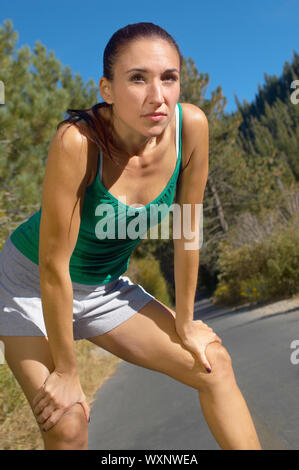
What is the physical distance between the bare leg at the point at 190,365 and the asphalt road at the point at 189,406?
3.72ft

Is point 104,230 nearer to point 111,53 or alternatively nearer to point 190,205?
point 190,205

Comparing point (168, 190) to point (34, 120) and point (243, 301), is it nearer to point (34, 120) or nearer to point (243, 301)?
point (34, 120)

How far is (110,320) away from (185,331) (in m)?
0.27

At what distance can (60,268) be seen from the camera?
1.52 meters

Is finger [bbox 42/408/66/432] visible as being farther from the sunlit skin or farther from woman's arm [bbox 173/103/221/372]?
the sunlit skin

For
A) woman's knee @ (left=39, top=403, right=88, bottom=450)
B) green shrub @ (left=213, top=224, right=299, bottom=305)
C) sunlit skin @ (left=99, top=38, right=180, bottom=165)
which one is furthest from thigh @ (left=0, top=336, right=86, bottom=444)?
green shrub @ (left=213, top=224, right=299, bottom=305)

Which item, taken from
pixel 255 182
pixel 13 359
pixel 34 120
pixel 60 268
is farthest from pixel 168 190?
pixel 255 182

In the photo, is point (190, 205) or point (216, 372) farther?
point (190, 205)

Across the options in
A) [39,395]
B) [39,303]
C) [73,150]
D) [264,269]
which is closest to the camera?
[73,150]

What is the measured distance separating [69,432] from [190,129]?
1086 millimetres

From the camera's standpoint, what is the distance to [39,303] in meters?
Answer: 1.80

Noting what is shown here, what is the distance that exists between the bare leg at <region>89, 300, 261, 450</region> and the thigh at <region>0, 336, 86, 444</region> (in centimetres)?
23

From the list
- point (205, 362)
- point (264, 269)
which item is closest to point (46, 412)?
point (205, 362)

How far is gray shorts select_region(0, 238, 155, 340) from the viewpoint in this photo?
1.73m
